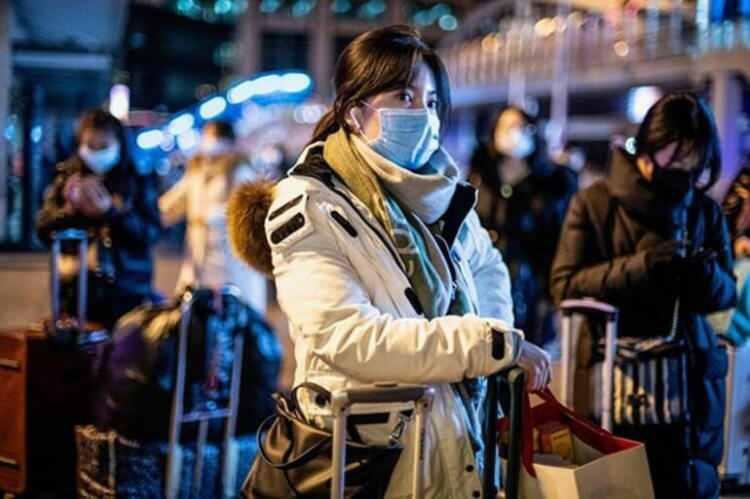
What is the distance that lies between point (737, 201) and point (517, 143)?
6.74 feet

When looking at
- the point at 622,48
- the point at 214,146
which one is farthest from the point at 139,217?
the point at 622,48

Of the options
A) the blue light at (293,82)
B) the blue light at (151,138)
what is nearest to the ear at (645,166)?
the blue light at (151,138)

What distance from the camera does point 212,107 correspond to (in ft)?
65.1

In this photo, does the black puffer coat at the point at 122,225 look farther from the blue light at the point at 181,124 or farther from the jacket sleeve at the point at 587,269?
the blue light at the point at 181,124

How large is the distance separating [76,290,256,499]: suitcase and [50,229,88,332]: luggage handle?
62cm

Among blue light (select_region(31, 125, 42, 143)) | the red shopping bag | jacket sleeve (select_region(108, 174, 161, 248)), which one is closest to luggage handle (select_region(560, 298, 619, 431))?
the red shopping bag

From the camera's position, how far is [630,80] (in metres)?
27.6

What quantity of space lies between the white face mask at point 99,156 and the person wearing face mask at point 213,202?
1.27 m

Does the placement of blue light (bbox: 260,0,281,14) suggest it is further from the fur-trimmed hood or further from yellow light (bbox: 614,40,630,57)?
the fur-trimmed hood

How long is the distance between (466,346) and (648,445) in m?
1.72

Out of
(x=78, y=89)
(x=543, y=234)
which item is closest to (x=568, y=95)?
(x=78, y=89)

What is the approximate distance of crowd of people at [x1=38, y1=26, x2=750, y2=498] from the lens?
2.47 m

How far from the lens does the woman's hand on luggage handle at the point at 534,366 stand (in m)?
2.43

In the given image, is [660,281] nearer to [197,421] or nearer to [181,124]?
[197,421]
